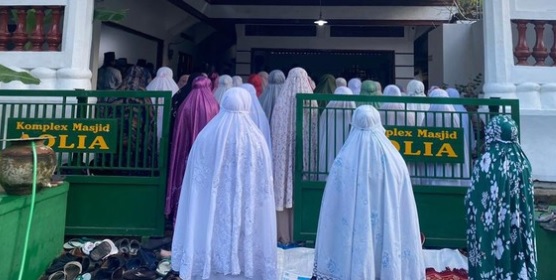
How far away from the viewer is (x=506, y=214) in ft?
7.39

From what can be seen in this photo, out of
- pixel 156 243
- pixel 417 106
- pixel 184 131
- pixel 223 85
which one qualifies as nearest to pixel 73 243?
pixel 156 243

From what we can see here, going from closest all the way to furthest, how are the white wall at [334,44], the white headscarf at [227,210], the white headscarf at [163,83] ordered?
1. the white headscarf at [227,210]
2. the white headscarf at [163,83]
3. the white wall at [334,44]

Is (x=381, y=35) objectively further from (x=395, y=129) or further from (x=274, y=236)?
(x=274, y=236)

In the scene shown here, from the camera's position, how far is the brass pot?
2592mm

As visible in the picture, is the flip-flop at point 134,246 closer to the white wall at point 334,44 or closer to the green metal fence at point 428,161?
the green metal fence at point 428,161

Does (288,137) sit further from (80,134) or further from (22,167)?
(22,167)

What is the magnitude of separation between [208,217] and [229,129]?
0.59 m

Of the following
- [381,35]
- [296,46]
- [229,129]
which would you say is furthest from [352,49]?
[229,129]

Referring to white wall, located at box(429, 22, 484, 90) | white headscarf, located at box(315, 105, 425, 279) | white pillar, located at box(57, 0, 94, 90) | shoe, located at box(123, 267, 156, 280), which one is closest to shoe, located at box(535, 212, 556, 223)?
white headscarf, located at box(315, 105, 425, 279)

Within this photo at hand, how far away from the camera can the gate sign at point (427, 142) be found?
3328 mm

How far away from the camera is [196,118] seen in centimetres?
→ 355

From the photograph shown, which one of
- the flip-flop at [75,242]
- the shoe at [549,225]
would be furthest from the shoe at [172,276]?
the shoe at [549,225]

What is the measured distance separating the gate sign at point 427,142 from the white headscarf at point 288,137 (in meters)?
0.69

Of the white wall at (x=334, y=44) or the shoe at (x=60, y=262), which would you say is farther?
the white wall at (x=334, y=44)
